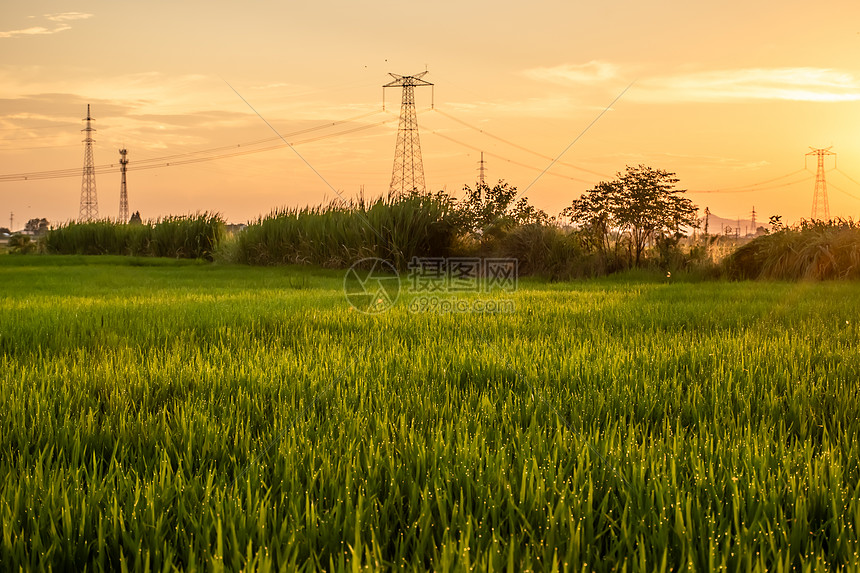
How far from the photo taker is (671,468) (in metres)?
1.79

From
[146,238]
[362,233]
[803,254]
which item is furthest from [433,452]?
[146,238]

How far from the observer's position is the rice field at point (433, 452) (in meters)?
1.49

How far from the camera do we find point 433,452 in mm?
1965

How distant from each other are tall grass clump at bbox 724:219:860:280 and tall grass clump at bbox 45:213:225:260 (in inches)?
658

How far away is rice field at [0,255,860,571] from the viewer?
1.49 metres

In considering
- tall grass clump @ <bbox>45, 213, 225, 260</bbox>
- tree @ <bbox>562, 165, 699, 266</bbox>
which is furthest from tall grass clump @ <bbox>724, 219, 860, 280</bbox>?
tall grass clump @ <bbox>45, 213, 225, 260</bbox>

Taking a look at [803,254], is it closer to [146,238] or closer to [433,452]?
[433,452]

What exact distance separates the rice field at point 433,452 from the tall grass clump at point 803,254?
6.48 meters

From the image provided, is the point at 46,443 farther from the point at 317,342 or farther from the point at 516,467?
the point at 317,342

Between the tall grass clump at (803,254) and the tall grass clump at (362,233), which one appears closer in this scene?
the tall grass clump at (803,254)

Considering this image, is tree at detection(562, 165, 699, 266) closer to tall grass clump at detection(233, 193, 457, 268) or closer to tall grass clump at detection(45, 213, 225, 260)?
tall grass clump at detection(233, 193, 457, 268)

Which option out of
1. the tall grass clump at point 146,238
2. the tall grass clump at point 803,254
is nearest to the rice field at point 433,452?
the tall grass clump at point 803,254

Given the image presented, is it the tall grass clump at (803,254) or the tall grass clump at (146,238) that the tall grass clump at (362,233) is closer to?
the tall grass clump at (146,238)

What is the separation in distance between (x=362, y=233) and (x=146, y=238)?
1439cm
